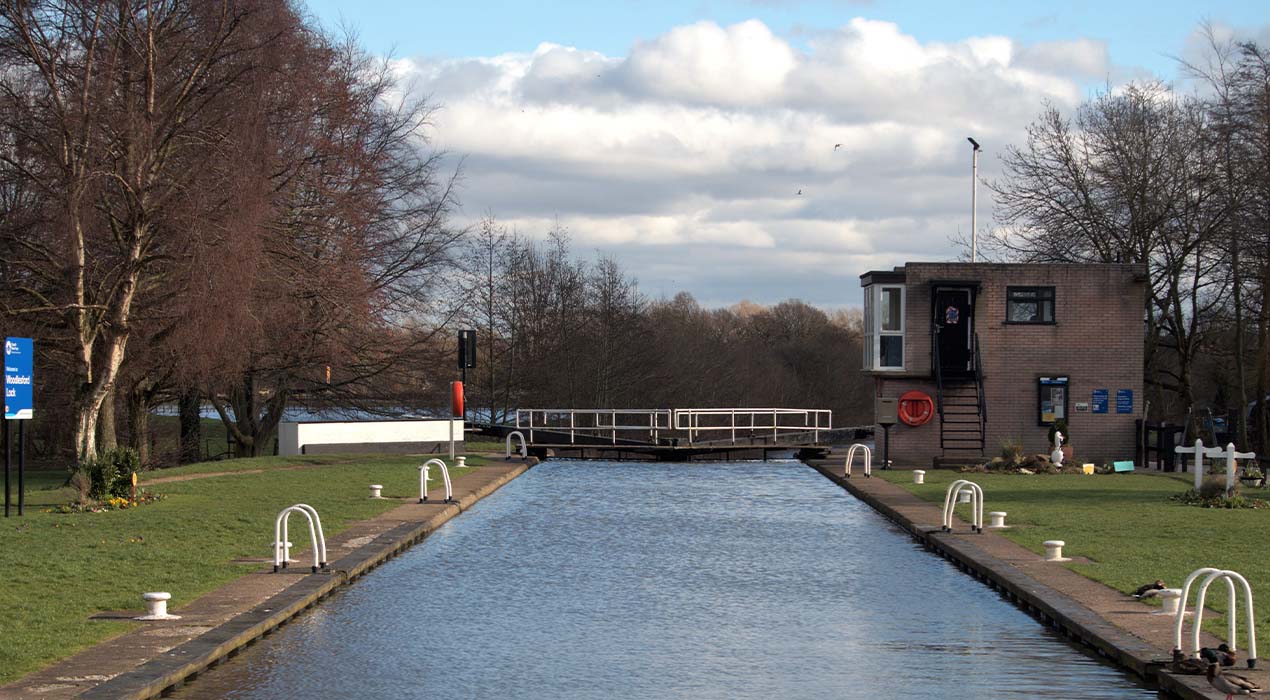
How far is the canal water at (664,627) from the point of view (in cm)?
1086

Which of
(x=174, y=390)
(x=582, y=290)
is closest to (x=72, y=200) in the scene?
(x=174, y=390)

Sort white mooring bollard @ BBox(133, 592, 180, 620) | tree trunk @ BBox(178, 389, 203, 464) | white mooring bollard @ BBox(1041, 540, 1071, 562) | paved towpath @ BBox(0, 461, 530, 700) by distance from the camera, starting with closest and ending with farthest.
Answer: paved towpath @ BBox(0, 461, 530, 700), white mooring bollard @ BBox(133, 592, 180, 620), white mooring bollard @ BBox(1041, 540, 1071, 562), tree trunk @ BBox(178, 389, 203, 464)

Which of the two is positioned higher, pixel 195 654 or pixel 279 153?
pixel 279 153

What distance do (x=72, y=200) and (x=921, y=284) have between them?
22080 millimetres

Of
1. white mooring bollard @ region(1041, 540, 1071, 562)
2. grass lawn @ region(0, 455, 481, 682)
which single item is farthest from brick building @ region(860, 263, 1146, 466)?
white mooring bollard @ region(1041, 540, 1071, 562)

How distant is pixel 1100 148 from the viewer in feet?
162

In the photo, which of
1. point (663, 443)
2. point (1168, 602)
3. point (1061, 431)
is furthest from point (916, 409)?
point (1168, 602)

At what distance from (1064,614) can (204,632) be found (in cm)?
737

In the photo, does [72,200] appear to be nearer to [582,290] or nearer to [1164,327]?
[1164,327]

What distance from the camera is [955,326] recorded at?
1544 inches

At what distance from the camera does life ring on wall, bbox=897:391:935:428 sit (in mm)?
39094

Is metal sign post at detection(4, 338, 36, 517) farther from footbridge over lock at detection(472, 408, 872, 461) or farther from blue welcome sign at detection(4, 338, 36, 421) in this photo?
footbridge over lock at detection(472, 408, 872, 461)

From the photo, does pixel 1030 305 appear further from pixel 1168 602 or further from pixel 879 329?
pixel 1168 602

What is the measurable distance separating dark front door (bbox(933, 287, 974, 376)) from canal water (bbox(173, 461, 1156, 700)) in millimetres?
17296
